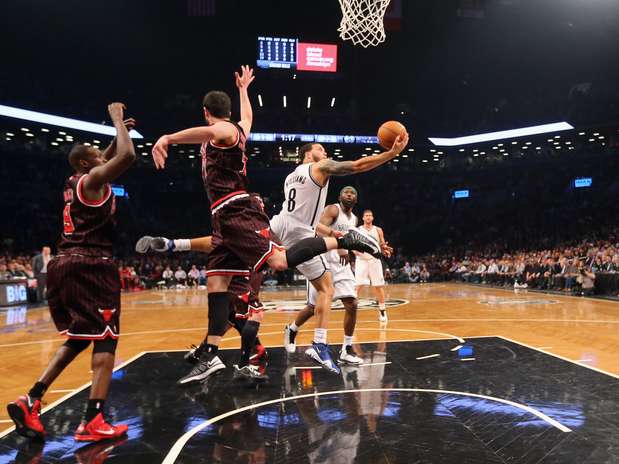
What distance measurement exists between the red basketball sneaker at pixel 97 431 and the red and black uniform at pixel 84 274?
0.48 m

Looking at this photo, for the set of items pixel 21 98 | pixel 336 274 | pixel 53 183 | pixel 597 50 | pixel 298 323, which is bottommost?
pixel 298 323

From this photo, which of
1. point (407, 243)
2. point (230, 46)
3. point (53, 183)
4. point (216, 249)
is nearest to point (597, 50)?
point (407, 243)

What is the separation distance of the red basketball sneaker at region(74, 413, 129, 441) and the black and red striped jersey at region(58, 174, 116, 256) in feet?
3.23

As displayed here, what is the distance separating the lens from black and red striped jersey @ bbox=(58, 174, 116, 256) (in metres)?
2.83

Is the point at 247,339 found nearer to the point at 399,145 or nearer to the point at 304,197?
the point at 304,197

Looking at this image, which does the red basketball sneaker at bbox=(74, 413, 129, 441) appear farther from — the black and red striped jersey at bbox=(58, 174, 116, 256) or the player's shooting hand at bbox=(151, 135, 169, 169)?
the player's shooting hand at bbox=(151, 135, 169, 169)

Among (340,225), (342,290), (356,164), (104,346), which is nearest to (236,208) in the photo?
(356,164)

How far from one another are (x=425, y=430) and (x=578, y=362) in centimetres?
262

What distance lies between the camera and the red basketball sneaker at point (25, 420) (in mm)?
2678

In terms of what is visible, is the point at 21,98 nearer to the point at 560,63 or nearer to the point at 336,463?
the point at 336,463

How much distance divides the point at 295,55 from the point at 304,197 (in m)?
23.3

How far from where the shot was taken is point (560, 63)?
2756 cm

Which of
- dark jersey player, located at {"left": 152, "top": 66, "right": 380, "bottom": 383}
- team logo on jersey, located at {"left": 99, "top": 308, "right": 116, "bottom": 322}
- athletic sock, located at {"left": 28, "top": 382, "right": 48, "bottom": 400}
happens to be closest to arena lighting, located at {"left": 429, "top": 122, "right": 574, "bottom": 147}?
dark jersey player, located at {"left": 152, "top": 66, "right": 380, "bottom": 383}

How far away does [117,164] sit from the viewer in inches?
103
